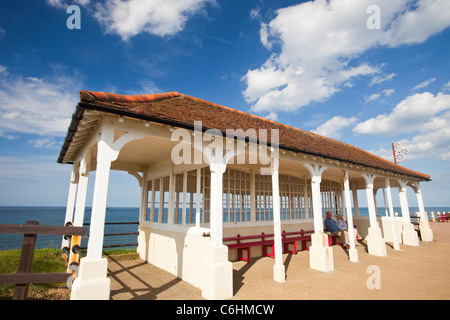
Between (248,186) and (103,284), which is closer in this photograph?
(103,284)

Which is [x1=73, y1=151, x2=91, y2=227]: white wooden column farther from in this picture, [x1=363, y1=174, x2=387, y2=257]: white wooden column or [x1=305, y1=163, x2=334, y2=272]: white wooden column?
[x1=363, y1=174, x2=387, y2=257]: white wooden column

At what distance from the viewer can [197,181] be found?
6.12 metres

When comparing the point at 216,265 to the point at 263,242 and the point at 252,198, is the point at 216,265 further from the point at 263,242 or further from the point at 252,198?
the point at 252,198

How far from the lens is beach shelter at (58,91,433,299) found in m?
3.97

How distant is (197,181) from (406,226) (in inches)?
428

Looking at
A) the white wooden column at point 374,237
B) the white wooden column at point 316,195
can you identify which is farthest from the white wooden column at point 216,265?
the white wooden column at point 374,237

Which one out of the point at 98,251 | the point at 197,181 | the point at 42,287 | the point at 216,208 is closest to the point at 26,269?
the point at 98,251

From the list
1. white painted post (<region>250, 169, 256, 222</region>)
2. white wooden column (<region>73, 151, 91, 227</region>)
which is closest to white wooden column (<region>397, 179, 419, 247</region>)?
white painted post (<region>250, 169, 256, 222</region>)

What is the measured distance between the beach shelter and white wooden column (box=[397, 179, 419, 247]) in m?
0.05

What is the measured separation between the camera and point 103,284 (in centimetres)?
350

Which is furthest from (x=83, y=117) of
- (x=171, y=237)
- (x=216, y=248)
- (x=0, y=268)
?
(x=0, y=268)

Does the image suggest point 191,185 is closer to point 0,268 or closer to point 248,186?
point 248,186

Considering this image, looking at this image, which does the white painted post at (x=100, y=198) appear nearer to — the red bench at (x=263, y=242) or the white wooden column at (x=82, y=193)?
the white wooden column at (x=82, y=193)
